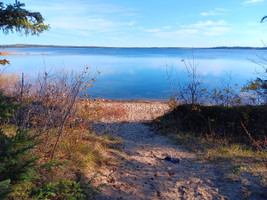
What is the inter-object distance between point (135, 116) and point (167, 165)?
25.4 feet

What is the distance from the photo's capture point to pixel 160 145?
7.66m

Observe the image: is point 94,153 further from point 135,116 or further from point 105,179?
point 135,116

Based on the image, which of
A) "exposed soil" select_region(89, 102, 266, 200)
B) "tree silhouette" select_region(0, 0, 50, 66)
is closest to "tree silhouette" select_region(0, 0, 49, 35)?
"tree silhouette" select_region(0, 0, 50, 66)

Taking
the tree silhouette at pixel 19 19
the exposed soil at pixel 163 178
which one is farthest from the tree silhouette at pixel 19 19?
the exposed soil at pixel 163 178

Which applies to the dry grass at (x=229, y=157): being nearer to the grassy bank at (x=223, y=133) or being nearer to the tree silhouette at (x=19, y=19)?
the grassy bank at (x=223, y=133)

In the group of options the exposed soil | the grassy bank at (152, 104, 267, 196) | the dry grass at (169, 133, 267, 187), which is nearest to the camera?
the exposed soil

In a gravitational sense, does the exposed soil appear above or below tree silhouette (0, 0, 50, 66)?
below

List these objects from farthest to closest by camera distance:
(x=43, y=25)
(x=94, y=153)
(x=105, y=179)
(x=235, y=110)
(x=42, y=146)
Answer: (x=235, y=110), (x=43, y=25), (x=94, y=153), (x=42, y=146), (x=105, y=179)

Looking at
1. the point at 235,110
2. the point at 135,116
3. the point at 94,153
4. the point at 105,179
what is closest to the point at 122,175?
the point at 105,179

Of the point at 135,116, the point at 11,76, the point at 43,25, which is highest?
the point at 43,25

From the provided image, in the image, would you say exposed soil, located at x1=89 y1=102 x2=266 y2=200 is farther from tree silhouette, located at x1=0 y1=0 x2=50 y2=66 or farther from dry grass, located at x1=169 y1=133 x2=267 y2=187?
tree silhouette, located at x1=0 y1=0 x2=50 y2=66

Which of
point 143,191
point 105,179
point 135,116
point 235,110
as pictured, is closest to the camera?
point 143,191

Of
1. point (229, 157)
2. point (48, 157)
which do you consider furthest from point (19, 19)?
point (229, 157)

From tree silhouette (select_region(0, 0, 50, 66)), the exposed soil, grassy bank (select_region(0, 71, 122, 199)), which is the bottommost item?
the exposed soil
